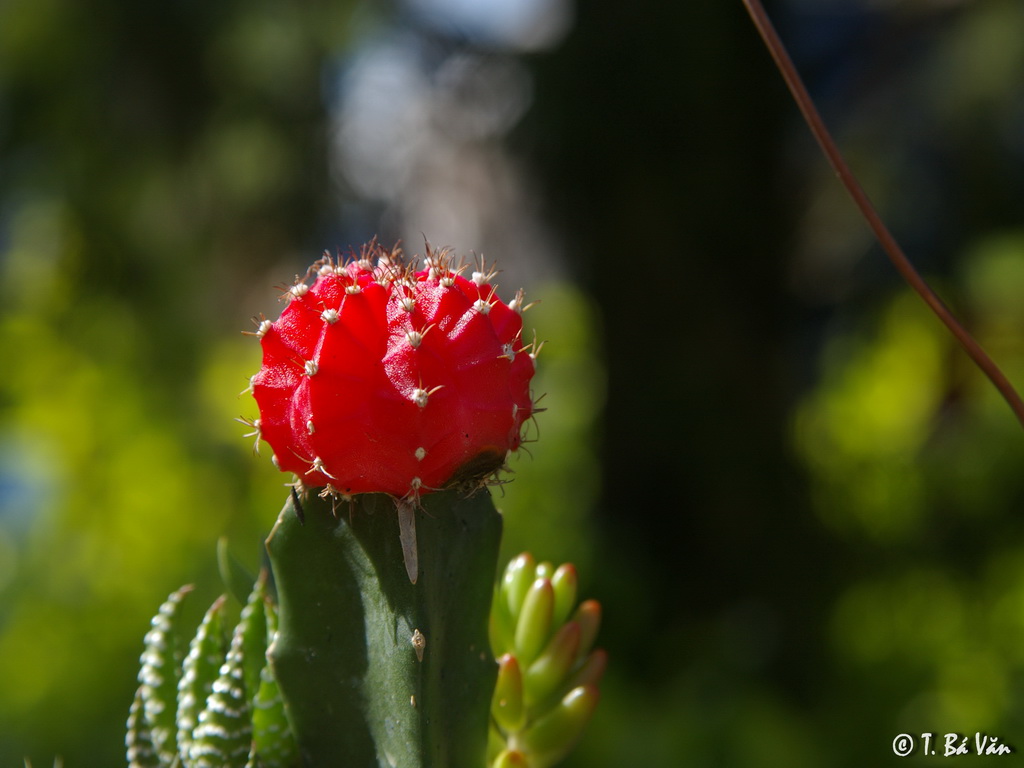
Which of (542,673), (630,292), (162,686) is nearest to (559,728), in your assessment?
(542,673)

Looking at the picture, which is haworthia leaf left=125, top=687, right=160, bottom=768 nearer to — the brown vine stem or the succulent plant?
the succulent plant

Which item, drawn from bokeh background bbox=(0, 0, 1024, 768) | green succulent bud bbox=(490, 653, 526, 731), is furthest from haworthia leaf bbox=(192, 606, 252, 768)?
bokeh background bbox=(0, 0, 1024, 768)

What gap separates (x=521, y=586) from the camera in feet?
3.25

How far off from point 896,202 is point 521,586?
3026mm

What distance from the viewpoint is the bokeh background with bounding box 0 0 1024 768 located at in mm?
2822

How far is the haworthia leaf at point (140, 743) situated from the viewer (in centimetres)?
87

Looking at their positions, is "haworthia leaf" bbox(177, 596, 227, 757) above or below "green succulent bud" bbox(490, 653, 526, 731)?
below

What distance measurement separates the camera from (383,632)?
77 centimetres

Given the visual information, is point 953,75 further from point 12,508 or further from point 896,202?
point 12,508

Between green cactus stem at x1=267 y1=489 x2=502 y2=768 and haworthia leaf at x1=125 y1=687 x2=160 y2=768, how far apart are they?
18cm

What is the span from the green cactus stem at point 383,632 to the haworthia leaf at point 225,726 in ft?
A: 0.13
